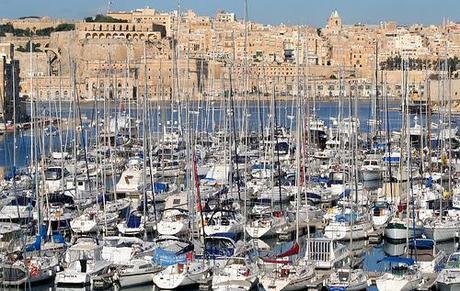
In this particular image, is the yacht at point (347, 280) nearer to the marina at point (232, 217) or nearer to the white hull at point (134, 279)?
the marina at point (232, 217)

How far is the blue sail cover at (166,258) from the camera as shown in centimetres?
1549

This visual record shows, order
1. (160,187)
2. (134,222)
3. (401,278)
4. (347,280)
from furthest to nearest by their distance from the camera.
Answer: (160,187) → (134,222) → (347,280) → (401,278)

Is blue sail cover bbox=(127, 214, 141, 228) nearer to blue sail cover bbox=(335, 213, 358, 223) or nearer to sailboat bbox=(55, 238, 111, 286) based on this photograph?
sailboat bbox=(55, 238, 111, 286)

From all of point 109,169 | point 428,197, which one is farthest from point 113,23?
point 428,197

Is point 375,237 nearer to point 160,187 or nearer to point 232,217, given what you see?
point 232,217

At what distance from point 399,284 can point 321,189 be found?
8376 millimetres

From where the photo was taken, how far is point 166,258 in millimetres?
15688

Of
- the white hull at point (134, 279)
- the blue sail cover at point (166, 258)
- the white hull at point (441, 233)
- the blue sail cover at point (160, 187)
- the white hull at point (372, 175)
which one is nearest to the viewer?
the white hull at point (134, 279)

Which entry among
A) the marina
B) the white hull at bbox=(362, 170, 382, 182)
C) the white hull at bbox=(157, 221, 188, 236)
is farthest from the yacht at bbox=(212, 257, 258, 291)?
the white hull at bbox=(362, 170, 382, 182)

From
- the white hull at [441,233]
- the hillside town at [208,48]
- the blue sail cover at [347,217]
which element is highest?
the hillside town at [208,48]

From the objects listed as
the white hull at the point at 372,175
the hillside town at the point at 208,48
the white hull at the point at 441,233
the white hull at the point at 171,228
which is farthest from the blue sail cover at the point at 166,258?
the hillside town at the point at 208,48

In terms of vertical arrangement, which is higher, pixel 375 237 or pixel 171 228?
pixel 171 228

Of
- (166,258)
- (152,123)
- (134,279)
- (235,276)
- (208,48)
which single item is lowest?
(134,279)

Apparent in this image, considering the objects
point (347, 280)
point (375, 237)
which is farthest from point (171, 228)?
point (347, 280)
